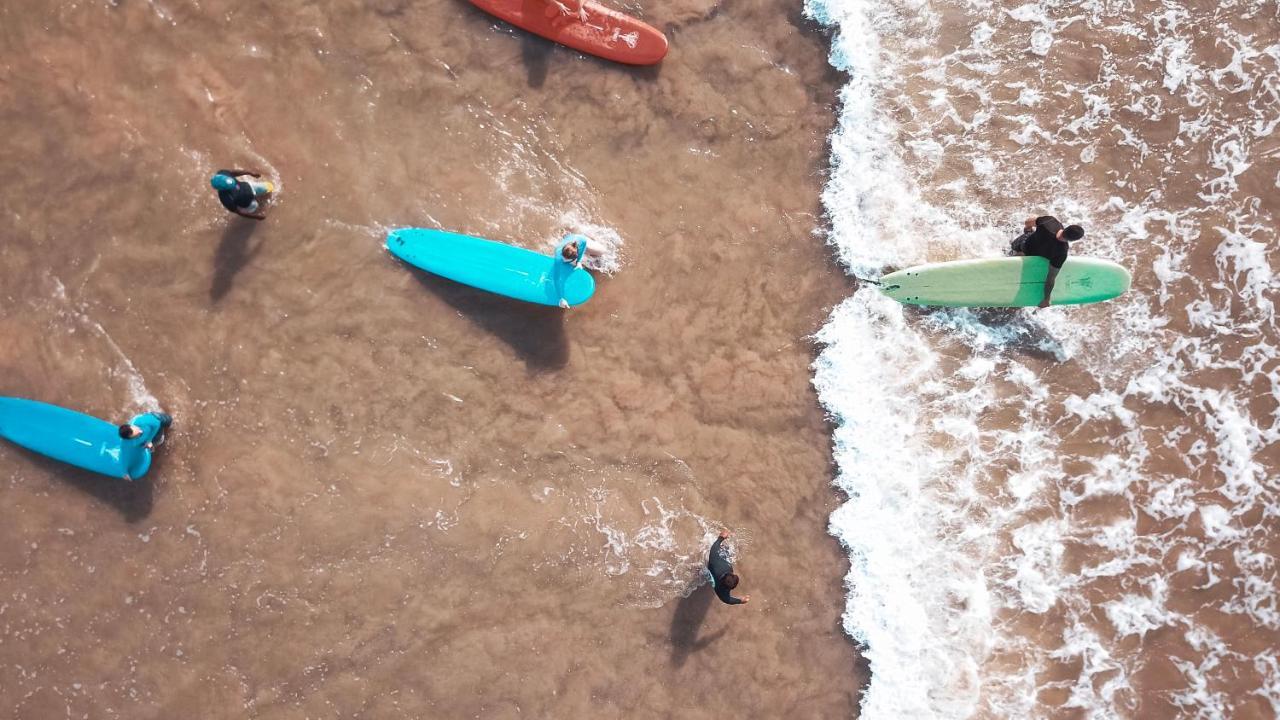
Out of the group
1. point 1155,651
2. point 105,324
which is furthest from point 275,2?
point 1155,651

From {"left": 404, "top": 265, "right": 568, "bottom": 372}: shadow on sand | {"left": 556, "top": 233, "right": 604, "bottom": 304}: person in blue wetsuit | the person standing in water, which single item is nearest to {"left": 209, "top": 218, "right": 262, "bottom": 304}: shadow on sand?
the person standing in water

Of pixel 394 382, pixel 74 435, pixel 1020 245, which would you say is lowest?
pixel 74 435

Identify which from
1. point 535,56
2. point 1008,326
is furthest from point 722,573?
point 535,56

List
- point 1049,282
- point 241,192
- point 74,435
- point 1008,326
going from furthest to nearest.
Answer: point 1008,326
point 1049,282
point 74,435
point 241,192

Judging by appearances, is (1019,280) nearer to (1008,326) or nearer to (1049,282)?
(1049,282)

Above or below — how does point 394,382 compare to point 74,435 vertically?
above

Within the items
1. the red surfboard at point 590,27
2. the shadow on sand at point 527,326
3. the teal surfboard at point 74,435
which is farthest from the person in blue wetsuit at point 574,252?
the teal surfboard at point 74,435
